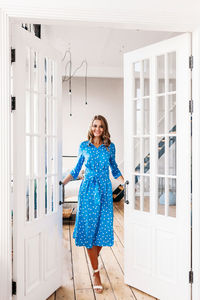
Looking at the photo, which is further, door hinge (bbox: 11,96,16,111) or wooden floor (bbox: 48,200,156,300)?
wooden floor (bbox: 48,200,156,300)

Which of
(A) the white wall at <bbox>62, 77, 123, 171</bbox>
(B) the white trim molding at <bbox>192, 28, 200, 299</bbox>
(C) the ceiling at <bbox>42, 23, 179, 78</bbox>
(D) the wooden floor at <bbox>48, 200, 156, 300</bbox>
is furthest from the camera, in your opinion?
(A) the white wall at <bbox>62, 77, 123, 171</bbox>

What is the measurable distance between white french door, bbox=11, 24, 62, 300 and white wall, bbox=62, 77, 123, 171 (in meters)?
4.92

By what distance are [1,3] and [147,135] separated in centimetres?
154

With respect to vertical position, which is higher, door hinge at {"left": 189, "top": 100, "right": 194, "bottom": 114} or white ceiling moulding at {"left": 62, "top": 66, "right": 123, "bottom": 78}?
white ceiling moulding at {"left": 62, "top": 66, "right": 123, "bottom": 78}

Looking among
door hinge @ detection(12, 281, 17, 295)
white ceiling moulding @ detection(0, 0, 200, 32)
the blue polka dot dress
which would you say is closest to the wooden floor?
the blue polka dot dress

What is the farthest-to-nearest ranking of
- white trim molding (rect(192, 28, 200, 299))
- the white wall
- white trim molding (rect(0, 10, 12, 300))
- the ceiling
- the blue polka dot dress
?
the white wall < the ceiling < the blue polka dot dress < white trim molding (rect(192, 28, 200, 299)) < white trim molding (rect(0, 10, 12, 300))

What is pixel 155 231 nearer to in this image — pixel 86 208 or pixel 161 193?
pixel 161 193

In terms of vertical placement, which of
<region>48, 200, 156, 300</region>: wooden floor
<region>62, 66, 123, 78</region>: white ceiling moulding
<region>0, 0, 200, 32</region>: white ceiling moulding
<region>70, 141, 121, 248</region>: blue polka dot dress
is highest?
Answer: <region>62, 66, 123, 78</region>: white ceiling moulding

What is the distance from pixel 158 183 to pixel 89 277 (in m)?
1.25

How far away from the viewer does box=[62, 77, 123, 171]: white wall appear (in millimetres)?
7617

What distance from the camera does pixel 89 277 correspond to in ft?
9.73

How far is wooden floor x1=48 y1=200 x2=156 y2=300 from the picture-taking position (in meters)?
2.58

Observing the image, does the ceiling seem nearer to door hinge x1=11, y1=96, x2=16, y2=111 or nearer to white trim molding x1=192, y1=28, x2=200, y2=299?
white trim molding x1=192, y1=28, x2=200, y2=299

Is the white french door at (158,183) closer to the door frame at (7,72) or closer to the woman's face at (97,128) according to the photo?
the woman's face at (97,128)
